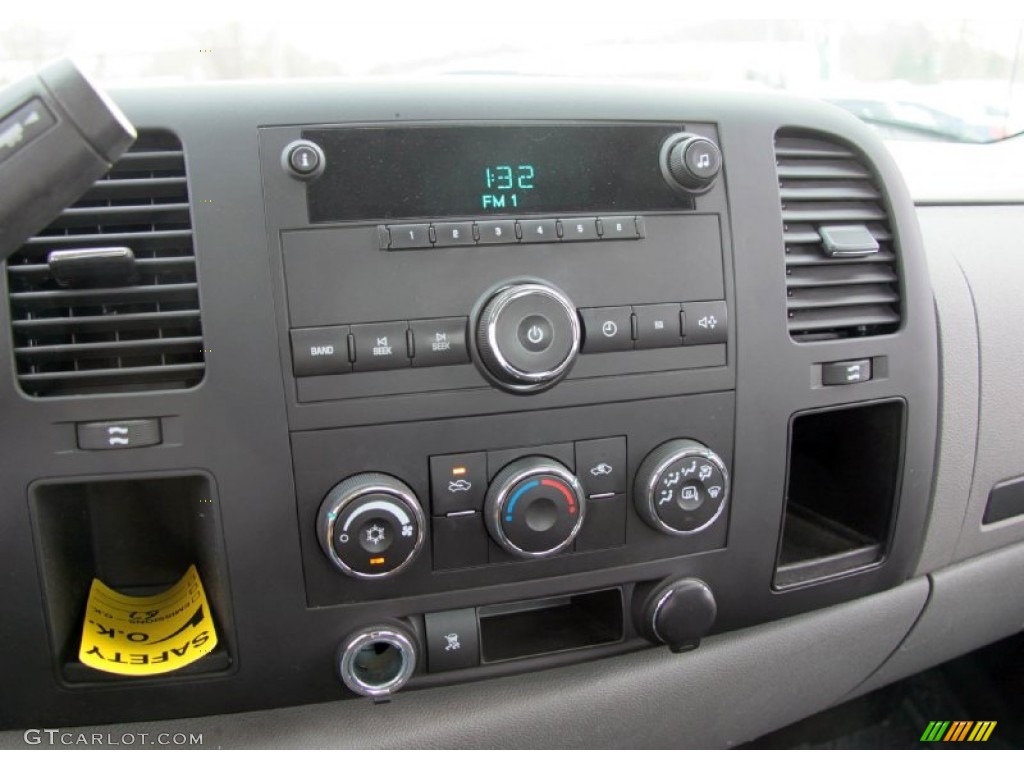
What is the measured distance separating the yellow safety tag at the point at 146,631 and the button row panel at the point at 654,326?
21.6 inches

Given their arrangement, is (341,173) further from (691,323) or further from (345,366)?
(691,323)

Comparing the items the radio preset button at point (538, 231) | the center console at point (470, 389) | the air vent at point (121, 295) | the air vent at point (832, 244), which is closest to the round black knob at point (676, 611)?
the center console at point (470, 389)

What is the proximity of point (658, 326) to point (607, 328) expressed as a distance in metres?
0.07

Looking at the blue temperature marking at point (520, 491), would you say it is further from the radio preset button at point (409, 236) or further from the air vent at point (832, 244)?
the air vent at point (832, 244)

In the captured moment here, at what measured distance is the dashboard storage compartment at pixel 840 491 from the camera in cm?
121

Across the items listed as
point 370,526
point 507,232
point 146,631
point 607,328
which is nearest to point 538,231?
point 507,232

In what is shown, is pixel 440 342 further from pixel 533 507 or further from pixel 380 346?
pixel 533 507

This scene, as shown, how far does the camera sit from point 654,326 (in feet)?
3.27

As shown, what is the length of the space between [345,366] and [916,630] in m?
1.06

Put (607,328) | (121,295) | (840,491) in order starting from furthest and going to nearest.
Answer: (840,491) < (607,328) < (121,295)

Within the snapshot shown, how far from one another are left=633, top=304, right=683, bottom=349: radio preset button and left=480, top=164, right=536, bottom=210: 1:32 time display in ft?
0.63

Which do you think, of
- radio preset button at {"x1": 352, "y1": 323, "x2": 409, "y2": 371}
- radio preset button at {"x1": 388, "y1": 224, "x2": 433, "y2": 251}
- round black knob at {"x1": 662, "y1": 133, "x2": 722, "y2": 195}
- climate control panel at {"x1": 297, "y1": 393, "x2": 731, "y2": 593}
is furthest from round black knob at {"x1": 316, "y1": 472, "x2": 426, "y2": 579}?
round black knob at {"x1": 662, "y1": 133, "x2": 722, "y2": 195}

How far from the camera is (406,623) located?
1004 millimetres

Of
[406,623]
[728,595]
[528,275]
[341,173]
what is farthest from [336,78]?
[728,595]
